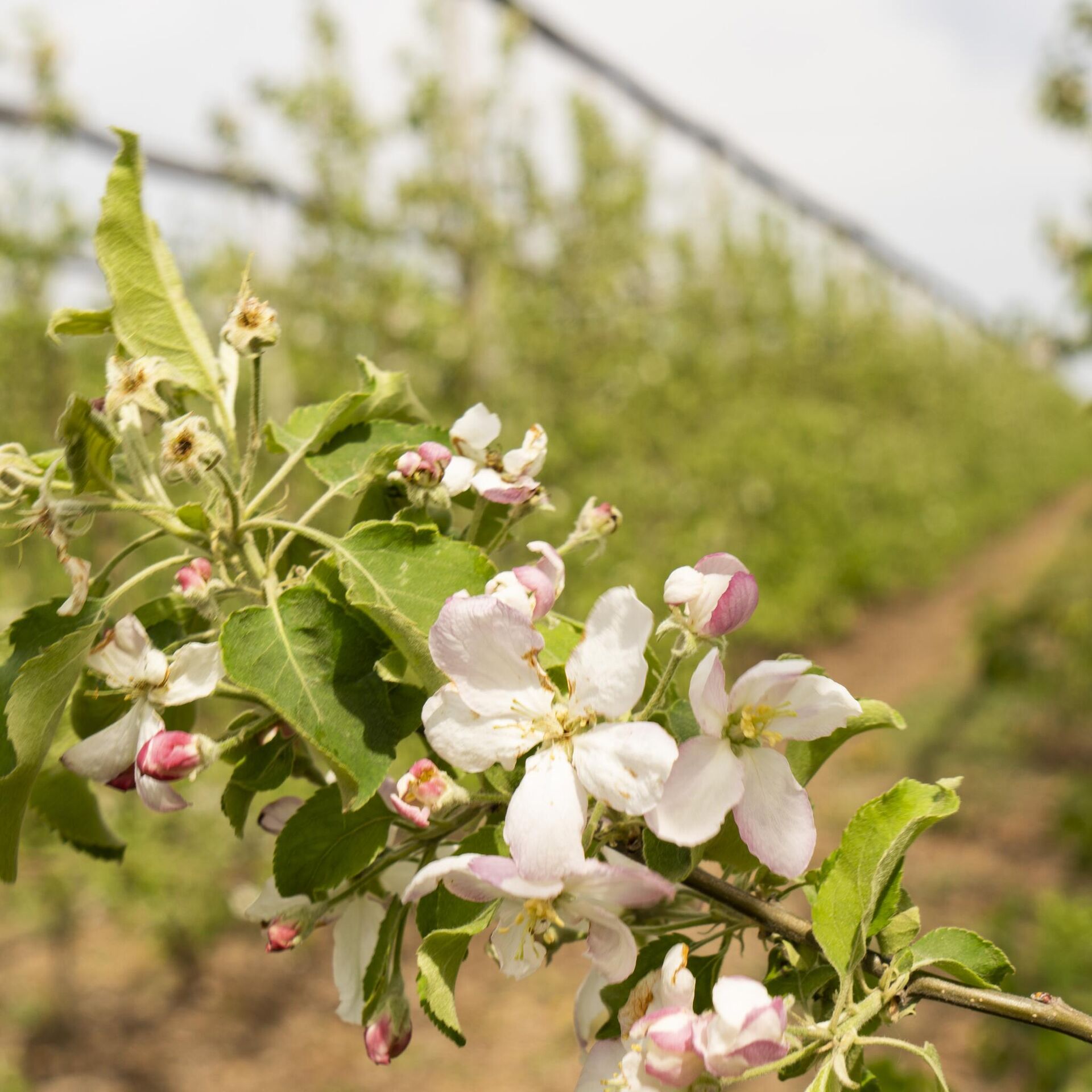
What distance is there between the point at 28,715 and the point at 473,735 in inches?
10.9

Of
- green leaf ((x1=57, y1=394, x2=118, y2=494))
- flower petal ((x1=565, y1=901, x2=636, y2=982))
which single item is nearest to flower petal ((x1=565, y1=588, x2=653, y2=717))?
flower petal ((x1=565, y1=901, x2=636, y2=982))

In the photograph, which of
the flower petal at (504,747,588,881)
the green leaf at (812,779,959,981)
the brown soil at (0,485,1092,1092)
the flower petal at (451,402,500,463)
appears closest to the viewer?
the flower petal at (504,747,588,881)

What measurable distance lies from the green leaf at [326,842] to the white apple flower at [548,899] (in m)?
0.12

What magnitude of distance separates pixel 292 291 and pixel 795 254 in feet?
23.8

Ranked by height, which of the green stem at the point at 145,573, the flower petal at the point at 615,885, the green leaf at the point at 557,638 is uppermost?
the green leaf at the point at 557,638

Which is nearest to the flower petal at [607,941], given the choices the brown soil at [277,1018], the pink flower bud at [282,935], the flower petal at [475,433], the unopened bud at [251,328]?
the pink flower bud at [282,935]

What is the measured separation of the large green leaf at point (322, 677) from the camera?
2.04 feet

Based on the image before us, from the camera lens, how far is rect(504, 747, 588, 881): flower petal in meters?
0.54

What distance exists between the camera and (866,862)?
2.19ft

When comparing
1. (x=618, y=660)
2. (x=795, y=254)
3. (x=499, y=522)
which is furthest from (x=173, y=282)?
(x=795, y=254)

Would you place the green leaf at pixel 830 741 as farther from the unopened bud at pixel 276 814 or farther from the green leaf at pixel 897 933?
the unopened bud at pixel 276 814

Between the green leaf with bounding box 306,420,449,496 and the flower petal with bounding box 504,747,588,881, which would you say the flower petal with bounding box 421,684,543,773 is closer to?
the flower petal with bounding box 504,747,588,881

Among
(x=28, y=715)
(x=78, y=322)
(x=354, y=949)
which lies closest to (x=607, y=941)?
(x=354, y=949)

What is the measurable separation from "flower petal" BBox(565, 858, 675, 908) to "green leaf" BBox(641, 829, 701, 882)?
29 millimetres
